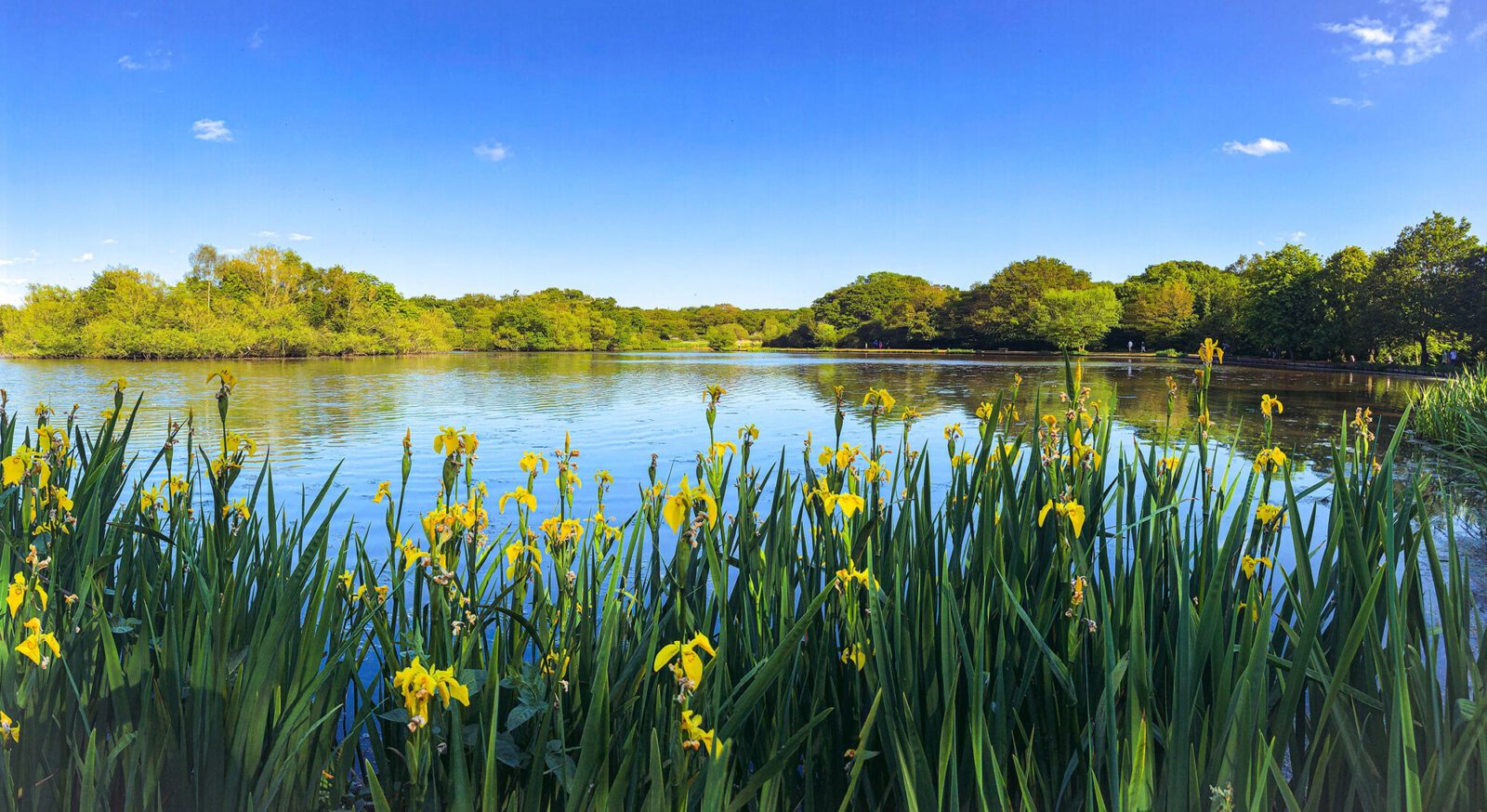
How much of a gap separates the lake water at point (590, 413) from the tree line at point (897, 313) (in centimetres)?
432

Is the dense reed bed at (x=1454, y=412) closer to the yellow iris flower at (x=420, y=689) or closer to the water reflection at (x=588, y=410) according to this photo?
the water reflection at (x=588, y=410)

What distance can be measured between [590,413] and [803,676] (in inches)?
443

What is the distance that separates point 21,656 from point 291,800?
26.8 inches

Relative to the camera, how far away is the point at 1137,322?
5112cm

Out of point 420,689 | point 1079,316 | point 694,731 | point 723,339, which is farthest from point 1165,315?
point 420,689

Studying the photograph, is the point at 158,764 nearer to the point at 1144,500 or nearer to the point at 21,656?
the point at 21,656

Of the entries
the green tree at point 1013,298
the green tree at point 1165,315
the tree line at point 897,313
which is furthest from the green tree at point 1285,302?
the green tree at point 1013,298

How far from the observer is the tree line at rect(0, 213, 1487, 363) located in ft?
81.8

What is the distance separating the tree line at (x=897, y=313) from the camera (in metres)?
24.9

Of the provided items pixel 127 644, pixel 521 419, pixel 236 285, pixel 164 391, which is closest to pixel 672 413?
pixel 521 419

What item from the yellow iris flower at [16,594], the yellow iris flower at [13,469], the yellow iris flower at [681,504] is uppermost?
the yellow iris flower at [13,469]

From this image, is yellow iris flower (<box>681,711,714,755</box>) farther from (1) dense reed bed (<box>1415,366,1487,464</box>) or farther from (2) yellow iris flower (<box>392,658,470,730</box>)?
(1) dense reed bed (<box>1415,366,1487,464</box>)

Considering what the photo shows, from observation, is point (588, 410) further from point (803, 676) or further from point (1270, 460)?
point (1270, 460)

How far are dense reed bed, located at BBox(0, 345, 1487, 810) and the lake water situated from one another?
75 cm
